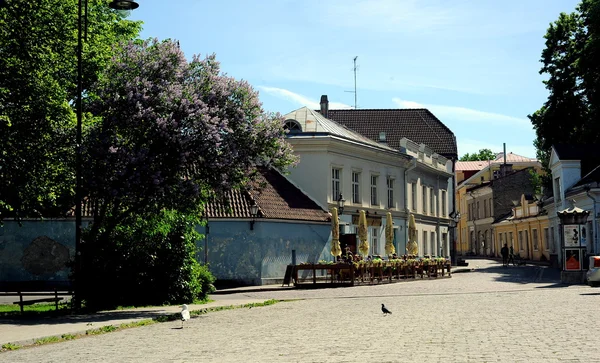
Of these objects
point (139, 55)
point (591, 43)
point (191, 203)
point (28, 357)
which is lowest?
point (28, 357)

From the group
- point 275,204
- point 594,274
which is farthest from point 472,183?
point 594,274

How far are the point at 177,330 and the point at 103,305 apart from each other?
6.42 meters

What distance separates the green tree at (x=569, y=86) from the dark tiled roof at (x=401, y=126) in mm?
13282

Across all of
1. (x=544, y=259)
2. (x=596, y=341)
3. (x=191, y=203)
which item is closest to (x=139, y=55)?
(x=191, y=203)

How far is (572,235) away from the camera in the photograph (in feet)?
109

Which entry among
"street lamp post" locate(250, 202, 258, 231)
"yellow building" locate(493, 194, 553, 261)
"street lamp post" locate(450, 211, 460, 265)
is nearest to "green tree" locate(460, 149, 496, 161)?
"yellow building" locate(493, 194, 553, 261)

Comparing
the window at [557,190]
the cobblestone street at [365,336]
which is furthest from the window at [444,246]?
the cobblestone street at [365,336]

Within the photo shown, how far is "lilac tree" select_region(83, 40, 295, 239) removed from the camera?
19891 millimetres

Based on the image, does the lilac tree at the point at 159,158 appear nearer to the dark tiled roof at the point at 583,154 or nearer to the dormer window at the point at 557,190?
Result: the dark tiled roof at the point at 583,154

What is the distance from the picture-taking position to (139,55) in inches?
812

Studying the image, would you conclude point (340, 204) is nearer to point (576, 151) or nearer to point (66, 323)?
point (576, 151)

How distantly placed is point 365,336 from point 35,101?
11084mm

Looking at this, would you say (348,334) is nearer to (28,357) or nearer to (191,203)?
(28,357)

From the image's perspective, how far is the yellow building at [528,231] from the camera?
205ft
